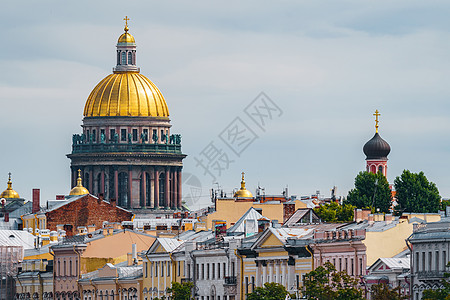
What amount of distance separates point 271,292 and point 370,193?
63232 millimetres

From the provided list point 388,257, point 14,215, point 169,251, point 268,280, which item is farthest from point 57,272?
point 14,215

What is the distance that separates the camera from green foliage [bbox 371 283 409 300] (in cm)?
9625

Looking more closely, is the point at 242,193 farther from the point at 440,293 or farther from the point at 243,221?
the point at 440,293

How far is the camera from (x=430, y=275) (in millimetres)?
98250

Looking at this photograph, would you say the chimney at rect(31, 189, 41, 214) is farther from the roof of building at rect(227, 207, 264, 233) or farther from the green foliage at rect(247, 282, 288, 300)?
the green foliage at rect(247, 282, 288, 300)

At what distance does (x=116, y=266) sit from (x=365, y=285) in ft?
106

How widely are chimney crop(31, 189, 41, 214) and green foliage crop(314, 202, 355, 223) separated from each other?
42093mm

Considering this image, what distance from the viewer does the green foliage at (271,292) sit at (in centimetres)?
10769

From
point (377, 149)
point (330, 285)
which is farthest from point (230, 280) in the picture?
point (377, 149)

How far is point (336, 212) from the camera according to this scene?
491ft

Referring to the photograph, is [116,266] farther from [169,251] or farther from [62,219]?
[62,219]

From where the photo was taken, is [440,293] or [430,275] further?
[430,275]

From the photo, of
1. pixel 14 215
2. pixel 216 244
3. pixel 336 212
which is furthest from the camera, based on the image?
pixel 14 215

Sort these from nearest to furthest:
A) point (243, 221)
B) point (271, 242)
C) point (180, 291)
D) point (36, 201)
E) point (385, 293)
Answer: point (385, 293), point (271, 242), point (180, 291), point (243, 221), point (36, 201)
